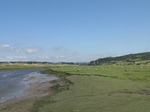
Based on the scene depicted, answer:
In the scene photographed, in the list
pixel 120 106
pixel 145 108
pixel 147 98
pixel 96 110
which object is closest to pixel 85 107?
pixel 96 110

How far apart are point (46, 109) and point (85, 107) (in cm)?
392

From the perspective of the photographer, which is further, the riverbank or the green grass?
the green grass

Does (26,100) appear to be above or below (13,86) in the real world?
below

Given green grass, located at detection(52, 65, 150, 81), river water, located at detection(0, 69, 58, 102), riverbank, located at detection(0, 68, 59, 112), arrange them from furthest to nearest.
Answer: green grass, located at detection(52, 65, 150, 81) < river water, located at detection(0, 69, 58, 102) < riverbank, located at detection(0, 68, 59, 112)

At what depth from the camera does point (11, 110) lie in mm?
23562

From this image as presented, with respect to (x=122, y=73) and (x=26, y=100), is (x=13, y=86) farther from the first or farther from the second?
(x=122, y=73)

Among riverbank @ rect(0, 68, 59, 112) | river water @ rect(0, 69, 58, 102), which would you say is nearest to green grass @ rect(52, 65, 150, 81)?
river water @ rect(0, 69, 58, 102)

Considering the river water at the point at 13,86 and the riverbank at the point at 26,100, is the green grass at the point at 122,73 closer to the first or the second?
the river water at the point at 13,86

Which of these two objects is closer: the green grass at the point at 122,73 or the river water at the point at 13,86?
the river water at the point at 13,86

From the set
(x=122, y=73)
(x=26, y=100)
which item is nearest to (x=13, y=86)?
(x=26, y=100)

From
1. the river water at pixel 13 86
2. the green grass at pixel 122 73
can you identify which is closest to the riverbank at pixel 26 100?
the river water at pixel 13 86

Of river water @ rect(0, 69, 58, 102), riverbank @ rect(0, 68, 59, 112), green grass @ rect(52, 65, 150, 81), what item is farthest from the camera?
green grass @ rect(52, 65, 150, 81)

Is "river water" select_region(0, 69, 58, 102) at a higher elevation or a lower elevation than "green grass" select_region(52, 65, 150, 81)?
lower

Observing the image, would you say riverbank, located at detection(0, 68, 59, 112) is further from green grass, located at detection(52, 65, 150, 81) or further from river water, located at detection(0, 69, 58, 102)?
Answer: green grass, located at detection(52, 65, 150, 81)
